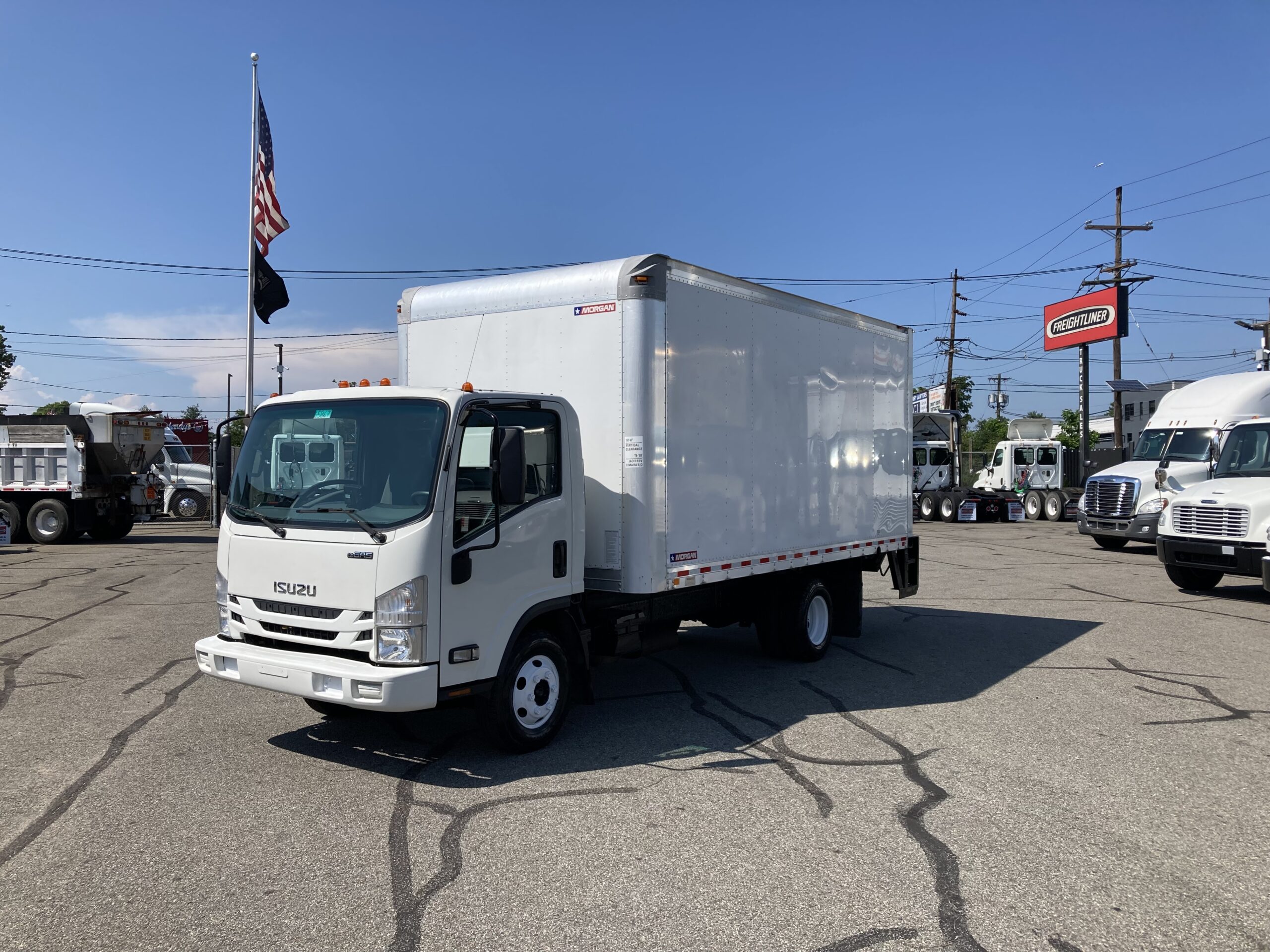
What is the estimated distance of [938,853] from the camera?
4539mm

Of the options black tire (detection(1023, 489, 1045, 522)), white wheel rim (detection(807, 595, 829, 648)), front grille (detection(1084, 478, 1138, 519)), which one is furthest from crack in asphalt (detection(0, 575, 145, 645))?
black tire (detection(1023, 489, 1045, 522))

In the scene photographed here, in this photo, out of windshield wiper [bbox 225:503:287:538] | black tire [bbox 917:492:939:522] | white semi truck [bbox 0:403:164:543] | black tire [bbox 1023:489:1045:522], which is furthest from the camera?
black tire [bbox 1023:489:1045:522]

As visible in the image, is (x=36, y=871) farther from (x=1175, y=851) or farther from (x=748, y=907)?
(x=1175, y=851)

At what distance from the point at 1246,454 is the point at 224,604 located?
45.9 ft

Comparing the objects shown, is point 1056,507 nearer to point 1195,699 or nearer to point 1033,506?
point 1033,506

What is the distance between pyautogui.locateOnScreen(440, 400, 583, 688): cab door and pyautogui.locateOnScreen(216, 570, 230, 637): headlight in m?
1.55

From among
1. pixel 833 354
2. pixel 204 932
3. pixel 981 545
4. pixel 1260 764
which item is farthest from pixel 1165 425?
pixel 204 932

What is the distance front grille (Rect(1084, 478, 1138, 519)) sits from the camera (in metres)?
20.4

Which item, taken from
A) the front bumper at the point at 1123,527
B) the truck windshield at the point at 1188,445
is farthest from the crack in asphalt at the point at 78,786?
the front bumper at the point at 1123,527

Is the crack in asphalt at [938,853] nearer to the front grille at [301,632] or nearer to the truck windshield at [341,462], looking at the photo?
the truck windshield at [341,462]

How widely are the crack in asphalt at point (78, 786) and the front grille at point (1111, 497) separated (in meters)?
19.2

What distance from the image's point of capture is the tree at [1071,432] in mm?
72875

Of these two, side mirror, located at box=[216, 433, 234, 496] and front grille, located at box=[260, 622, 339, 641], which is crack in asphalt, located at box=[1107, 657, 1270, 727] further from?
side mirror, located at box=[216, 433, 234, 496]

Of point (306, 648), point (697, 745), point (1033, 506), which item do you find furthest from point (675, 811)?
point (1033, 506)
